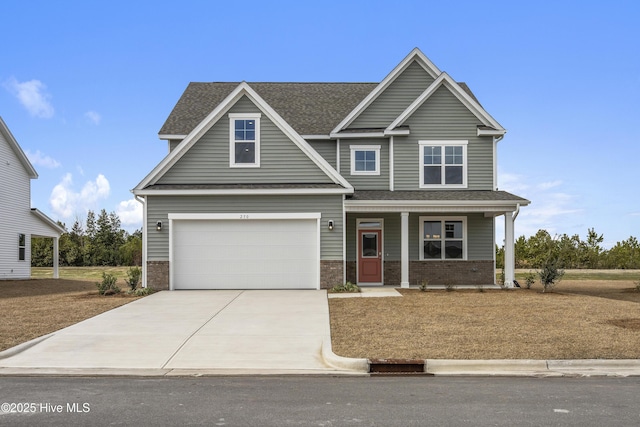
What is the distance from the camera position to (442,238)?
2341 cm

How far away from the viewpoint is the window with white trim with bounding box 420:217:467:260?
23364mm

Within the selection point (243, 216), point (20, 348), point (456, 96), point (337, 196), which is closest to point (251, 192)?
point (243, 216)

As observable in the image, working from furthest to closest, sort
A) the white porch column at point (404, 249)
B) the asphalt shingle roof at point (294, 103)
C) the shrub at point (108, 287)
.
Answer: the asphalt shingle roof at point (294, 103)
the white porch column at point (404, 249)
the shrub at point (108, 287)

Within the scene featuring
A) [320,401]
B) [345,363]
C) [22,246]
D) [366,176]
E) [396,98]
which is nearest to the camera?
[320,401]

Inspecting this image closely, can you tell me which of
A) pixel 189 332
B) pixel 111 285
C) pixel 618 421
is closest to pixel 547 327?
pixel 618 421

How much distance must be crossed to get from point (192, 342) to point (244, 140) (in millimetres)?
10552

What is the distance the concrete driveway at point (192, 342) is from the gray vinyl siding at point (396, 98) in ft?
30.0

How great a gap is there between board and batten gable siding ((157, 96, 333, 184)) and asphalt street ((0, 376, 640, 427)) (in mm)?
12247

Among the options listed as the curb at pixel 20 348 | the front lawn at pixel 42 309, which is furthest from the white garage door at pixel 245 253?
the curb at pixel 20 348

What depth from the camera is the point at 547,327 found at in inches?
514

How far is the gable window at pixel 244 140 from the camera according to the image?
21234mm

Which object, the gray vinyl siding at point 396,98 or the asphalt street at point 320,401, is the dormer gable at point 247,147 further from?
the asphalt street at point 320,401

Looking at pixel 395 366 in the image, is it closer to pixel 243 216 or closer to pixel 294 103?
pixel 243 216

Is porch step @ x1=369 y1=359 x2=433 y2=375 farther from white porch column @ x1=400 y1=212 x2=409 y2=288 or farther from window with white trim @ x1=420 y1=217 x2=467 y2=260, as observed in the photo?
window with white trim @ x1=420 y1=217 x2=467 y2=260
